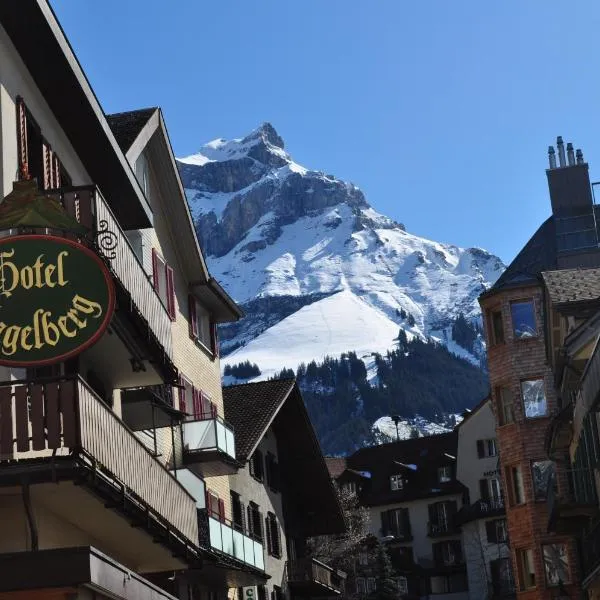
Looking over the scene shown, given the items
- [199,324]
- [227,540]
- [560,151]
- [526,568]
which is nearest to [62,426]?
[227,540]

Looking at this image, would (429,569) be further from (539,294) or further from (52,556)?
(52,556)

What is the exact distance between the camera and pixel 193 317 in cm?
3969

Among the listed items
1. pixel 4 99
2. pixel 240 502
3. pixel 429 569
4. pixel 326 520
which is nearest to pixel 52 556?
pixel 4 99

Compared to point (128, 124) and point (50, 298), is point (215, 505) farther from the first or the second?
point (50, 298)

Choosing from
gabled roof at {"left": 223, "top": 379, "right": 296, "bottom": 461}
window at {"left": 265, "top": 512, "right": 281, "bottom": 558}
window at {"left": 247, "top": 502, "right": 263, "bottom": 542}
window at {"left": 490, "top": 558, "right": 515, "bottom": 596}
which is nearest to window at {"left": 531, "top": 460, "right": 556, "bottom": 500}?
window at {"left": 265, "top": 512, "right": 281, "bottom": 558}

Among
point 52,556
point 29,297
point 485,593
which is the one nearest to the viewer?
point 52,556

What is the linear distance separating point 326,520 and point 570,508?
16.0 m

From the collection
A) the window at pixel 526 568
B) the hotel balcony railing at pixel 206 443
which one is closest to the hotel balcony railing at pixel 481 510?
the window at pixel 526 568

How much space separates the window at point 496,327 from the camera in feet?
177

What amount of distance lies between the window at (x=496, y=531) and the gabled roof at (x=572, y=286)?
48717 millimetres

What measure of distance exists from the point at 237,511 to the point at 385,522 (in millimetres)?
64581

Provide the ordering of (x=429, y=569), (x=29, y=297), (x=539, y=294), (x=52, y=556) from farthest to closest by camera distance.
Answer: (x=429, y=569) < (x=539, y=294) < (x=29, y=297) < (x=52, y=556)

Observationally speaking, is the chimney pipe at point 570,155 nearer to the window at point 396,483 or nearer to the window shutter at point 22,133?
the window shutter at point 22,133

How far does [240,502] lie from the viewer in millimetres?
43375
